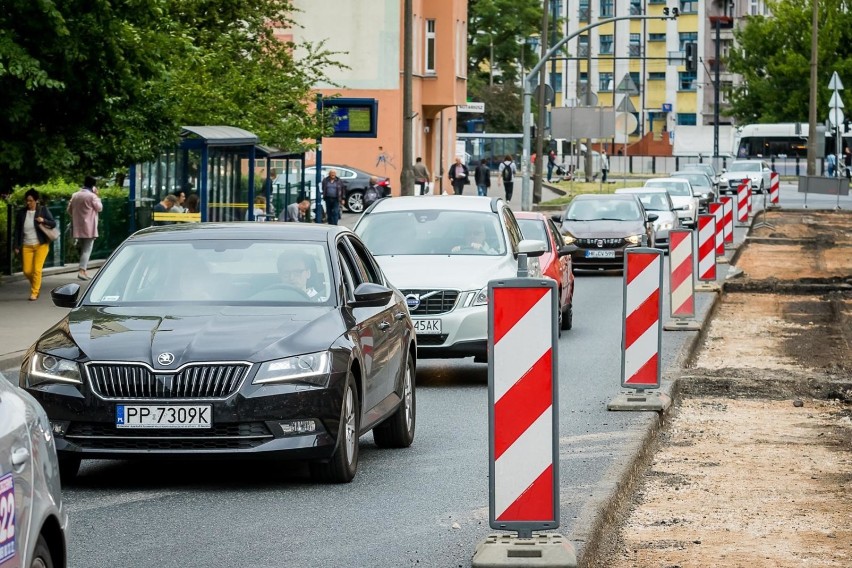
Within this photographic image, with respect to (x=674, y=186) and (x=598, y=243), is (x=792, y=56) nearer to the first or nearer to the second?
(x=674, y=186)

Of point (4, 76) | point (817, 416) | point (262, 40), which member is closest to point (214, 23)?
point (262, 40)

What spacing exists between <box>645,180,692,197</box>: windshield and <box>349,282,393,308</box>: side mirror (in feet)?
128

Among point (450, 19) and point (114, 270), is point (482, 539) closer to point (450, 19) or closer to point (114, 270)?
point (114, 270)

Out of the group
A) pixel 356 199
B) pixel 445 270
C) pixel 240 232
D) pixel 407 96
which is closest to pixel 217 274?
pixel 240 232

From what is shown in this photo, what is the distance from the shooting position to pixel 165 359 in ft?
29.1

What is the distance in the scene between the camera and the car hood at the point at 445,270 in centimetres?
1499

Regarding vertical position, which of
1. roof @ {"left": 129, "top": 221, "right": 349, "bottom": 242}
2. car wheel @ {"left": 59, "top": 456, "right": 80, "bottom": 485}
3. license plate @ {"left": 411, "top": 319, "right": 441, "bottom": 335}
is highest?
roof @ {"left": 129, "top": 221, "right": 349, "bottom": 242}

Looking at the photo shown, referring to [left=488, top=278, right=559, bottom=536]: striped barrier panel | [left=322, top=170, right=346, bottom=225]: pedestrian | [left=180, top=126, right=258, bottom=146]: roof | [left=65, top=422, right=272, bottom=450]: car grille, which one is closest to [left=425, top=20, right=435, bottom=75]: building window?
[left=322, top=170, right=346, bottom=225]: pedestrian

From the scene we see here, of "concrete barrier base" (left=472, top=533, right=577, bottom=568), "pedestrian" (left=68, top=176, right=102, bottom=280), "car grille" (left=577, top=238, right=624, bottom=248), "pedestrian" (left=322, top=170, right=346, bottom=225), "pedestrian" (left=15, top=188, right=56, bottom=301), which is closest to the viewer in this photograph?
"concrete barrier base" (left=472, top=533, right=577, bottom=568)

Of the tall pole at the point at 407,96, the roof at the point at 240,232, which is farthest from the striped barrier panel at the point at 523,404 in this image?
the tall pole at the point at 407,96

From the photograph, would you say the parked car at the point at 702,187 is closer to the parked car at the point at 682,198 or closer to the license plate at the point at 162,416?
the parked car at the point at 682,198

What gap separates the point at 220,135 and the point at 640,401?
18.2 m

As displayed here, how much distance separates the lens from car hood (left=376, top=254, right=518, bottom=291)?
49.2 feet

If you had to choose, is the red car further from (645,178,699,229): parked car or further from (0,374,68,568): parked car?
(645,178,699,229): parked car
